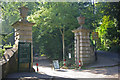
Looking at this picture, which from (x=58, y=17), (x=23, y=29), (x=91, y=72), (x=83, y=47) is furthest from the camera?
(x=58, y=17)

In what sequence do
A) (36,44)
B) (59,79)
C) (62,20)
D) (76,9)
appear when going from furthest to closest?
(36,44) < (76,9) < (62,20) < (59,79)

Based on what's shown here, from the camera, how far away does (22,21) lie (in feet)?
38.4

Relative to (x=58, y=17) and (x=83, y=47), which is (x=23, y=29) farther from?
(x=58, y=17)

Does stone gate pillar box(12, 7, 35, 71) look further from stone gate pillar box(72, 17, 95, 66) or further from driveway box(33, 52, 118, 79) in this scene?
stone gate pillar box(72, 17, 95, 66)

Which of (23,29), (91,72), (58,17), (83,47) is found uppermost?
(58,17)

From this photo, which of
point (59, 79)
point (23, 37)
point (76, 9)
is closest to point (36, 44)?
point (76, 9)

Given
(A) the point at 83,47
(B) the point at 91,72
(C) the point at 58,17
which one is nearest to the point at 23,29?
(B) the point at 91,72

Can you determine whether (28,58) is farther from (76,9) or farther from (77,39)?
(76,9)

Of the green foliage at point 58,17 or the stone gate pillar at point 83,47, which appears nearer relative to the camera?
the stone gate pillar at point 83,47

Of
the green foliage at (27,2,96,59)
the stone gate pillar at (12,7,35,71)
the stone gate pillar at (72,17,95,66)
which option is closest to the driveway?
the stone gate pillar at (72,17,95,66)

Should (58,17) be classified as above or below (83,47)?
above

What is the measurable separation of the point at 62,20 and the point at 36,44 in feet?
30.5

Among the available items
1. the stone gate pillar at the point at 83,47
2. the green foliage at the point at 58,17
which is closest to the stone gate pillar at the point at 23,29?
the stone gate pillar at the point at 83,47

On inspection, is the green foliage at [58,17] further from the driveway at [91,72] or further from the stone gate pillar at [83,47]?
the driveway at [91,72]
